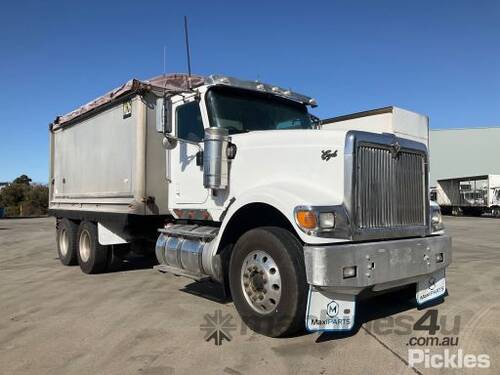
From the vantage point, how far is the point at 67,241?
34.1ft

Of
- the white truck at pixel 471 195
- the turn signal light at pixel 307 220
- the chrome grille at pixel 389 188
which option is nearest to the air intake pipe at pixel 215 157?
the turn signal light at pixel 307 220

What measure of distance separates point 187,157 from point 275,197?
231cm

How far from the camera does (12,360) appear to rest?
450cm

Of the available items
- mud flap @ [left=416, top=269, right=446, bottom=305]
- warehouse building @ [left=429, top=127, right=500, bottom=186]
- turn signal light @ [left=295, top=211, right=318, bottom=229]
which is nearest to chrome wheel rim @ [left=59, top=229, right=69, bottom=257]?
A: turn signal light @ [left=295, top=211, right=318, bottom=229]

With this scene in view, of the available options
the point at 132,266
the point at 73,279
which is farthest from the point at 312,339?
the point at 132,266

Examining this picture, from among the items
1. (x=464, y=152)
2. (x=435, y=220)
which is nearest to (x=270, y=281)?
(x=435, y=220)

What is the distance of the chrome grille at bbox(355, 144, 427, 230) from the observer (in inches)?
193

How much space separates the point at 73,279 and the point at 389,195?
6.02 meters

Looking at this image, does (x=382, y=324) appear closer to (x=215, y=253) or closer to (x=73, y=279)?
(x=215, y=253)

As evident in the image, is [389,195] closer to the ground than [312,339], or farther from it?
farther from it

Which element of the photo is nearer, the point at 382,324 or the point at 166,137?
the point at 382,324

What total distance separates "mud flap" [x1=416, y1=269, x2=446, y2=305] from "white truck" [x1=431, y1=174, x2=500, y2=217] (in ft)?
104

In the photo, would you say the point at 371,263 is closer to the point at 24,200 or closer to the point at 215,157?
the point at 215,157

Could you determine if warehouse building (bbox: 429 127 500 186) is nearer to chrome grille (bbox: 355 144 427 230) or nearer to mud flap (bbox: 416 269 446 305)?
mud flap (bbox: 416 269 446 305)
